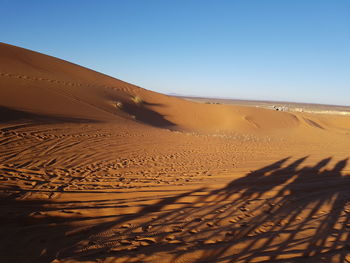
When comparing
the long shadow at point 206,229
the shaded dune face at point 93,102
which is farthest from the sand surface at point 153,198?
the shaded dune face at point 93,102

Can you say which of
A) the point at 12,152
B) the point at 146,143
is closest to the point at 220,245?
the point at 12,152

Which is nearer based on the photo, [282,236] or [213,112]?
[282,236]

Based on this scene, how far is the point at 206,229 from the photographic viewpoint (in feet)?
9.64

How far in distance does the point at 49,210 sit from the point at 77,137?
4.34 m

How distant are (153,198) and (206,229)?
123 cm

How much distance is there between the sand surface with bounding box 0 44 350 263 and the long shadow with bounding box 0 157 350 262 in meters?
0.02

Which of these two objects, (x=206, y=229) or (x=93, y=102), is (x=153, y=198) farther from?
(x=93, y=102)

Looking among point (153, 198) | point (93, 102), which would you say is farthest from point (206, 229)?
point (93, 102)

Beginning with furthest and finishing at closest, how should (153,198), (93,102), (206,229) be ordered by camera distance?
(93,102) → (153,198) → (206,229)

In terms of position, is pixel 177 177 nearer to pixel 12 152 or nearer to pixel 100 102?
pixel 12 152

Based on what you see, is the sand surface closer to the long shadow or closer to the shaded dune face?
the long shadow

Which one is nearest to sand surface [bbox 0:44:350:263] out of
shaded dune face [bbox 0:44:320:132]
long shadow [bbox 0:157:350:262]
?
long shadow [bbox 0:157:350:262]

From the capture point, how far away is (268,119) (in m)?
21.6

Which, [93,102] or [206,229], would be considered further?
[93,102]
